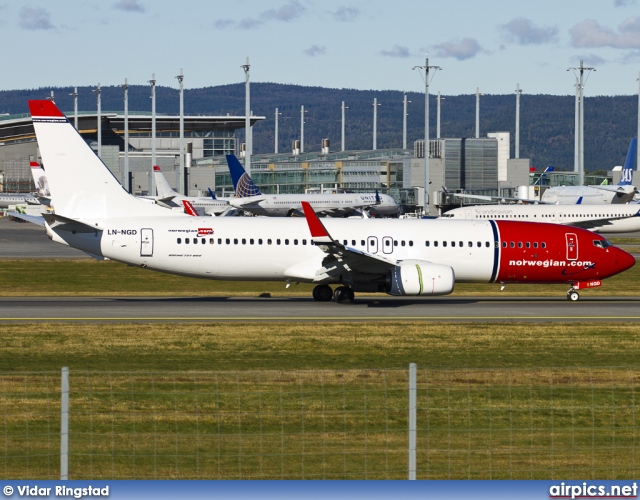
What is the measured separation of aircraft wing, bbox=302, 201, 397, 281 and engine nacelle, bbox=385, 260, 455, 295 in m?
0.54

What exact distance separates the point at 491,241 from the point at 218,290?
12.0 meters

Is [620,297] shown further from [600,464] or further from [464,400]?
[600,464]

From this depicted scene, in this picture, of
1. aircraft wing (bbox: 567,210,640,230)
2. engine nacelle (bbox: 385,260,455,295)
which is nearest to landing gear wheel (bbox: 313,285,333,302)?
engine nacelle (bbox: 385,260,455,295)

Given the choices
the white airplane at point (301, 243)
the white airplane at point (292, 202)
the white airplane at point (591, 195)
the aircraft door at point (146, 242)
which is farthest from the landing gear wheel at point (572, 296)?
the white airplane at point (591, 195)

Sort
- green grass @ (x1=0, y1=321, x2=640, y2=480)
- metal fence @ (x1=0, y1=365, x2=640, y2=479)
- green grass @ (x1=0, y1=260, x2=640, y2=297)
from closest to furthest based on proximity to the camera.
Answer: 1. metal fence @ (x1=0, y1=365, x2=640, y2=479)
2. green grass @ (x1=0, y1=321, x2=640, y2=480)
3. green grass @ (x1=0, y1=260, x2=640, y2=297)

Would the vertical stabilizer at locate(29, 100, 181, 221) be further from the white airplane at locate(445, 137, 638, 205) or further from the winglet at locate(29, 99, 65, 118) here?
the white airplane at locate(445, 137, 638, 205)

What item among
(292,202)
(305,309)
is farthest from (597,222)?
(305,309)

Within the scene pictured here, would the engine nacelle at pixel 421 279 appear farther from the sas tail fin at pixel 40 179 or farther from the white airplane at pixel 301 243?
the sas tail fin at pixel 40 179

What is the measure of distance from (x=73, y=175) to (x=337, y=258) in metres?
10.0

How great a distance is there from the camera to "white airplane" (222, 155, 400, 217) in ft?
347

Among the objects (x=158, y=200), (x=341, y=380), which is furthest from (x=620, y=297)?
(x=158, y=200)

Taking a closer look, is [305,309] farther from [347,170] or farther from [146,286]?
[347,170]

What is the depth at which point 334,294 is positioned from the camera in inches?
1507

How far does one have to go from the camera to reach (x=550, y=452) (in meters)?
15.3
